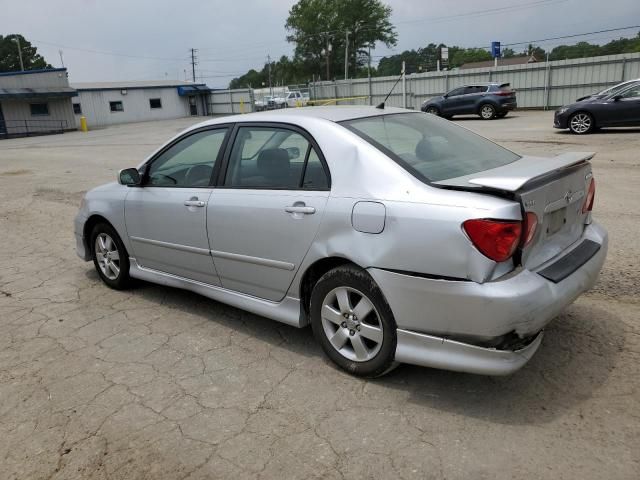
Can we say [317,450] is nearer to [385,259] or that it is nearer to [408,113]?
[385,259]

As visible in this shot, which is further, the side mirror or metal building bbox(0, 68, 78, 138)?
metal building bbox(0, 68, 78, 138)

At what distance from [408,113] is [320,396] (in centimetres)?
213

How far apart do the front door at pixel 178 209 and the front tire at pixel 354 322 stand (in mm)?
1067

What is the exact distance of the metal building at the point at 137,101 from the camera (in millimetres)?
46500

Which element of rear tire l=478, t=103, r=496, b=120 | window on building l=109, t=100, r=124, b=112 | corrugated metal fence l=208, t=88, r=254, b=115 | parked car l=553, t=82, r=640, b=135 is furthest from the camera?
window on building l=109, t=100, r=124, b=112

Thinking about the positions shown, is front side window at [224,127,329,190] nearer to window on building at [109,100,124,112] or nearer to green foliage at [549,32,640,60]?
green foliage at [549,32,640,60]

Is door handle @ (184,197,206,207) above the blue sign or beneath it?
beneath

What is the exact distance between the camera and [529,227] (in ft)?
9.11

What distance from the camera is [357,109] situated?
397cm

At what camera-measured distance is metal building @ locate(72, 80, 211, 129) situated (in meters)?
46.5

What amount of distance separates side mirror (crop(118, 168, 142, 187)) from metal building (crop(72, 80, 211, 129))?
44.3 m

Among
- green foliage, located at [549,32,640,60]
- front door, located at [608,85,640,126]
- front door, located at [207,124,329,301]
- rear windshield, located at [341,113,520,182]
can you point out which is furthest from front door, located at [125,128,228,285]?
green foliage, located at [549,32,640,60]

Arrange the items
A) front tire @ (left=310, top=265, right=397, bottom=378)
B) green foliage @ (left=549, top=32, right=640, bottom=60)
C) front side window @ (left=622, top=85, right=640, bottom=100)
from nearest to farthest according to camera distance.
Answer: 1. front tire @ (left=310, top=265, right=397, bottom=378)
2. front side window @ (left=622, top=85, right=640, bottom=100)
3. green foliage @ (left=549, top=32, right=640, bottom=60)

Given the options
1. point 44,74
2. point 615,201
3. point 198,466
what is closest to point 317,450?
point 198,466
